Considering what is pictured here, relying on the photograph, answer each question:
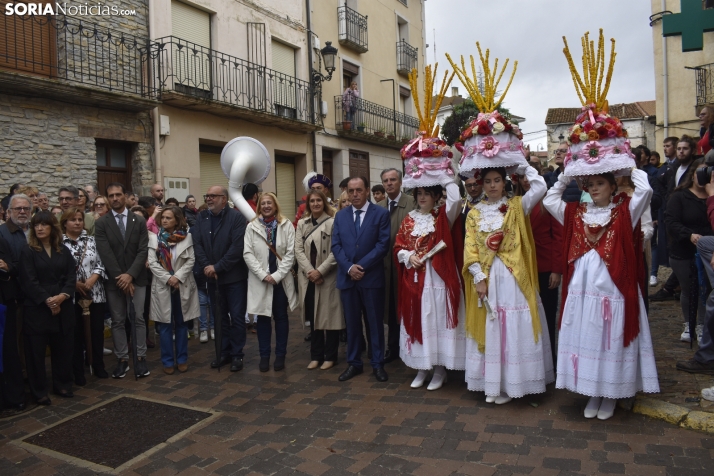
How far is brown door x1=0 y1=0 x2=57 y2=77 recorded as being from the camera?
29.9ft

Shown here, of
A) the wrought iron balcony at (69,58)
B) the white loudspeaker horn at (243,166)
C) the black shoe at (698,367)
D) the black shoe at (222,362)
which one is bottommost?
the black shoe at (222,362)

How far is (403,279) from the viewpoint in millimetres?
5160

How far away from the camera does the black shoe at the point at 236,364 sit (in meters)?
5.95

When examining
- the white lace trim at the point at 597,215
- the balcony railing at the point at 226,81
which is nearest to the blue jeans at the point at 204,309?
the white lace trim at the point at 597,215

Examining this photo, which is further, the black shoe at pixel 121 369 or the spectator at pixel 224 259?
the spectator at pixel 224 259

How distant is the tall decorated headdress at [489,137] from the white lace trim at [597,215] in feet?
2.03

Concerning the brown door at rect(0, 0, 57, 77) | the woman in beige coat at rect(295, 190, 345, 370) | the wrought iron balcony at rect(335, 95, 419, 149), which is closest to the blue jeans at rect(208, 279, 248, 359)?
the woman in beige coat at rect(295, 190, 345, 370)

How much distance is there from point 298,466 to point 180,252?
→ 10.2 feet

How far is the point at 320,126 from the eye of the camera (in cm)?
1623

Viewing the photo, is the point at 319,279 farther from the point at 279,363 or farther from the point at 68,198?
the point at 68,198

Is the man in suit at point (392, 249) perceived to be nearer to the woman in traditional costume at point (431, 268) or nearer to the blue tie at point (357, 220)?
the blue tie at point (357, 220)

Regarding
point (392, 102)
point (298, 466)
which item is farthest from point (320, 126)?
point (298, 466)

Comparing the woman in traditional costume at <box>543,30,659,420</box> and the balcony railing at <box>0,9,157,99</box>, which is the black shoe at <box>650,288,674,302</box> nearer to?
the woman in traditional costume at <box>543,30,659,420</box>

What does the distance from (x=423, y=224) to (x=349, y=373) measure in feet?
5.56
